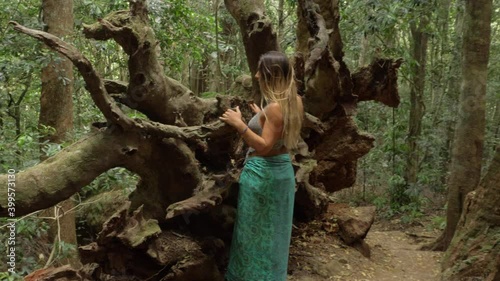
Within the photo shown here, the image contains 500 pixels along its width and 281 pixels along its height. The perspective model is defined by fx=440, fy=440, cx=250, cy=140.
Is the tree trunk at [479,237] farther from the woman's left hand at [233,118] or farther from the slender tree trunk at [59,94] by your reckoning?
the slender tree trunk at [59,94]

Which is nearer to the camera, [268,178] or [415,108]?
[268,178]

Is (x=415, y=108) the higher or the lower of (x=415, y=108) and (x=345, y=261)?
the higher

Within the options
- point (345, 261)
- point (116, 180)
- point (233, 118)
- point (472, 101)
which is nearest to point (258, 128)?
point (233, 118)

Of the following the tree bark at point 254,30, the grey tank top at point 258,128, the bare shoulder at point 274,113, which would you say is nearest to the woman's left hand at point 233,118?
the grey tank top at point 258,128

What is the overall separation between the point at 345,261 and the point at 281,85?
296 centimetres

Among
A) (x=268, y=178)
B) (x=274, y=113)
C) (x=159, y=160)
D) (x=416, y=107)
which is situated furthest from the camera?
(x=416, y=107)

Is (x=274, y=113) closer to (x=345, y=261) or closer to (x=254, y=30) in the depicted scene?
(x=254, y=30)

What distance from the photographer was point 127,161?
3.99 metres

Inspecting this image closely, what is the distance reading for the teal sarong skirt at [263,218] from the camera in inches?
140

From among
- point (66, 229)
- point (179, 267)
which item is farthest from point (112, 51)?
point (179, 267)

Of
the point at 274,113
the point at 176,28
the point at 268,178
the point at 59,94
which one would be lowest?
the point at 268,178

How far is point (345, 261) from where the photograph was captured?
5387mm

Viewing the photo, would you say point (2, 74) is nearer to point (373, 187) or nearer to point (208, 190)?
point (208, 190)

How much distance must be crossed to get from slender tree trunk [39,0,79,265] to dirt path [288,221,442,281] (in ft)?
10.4
